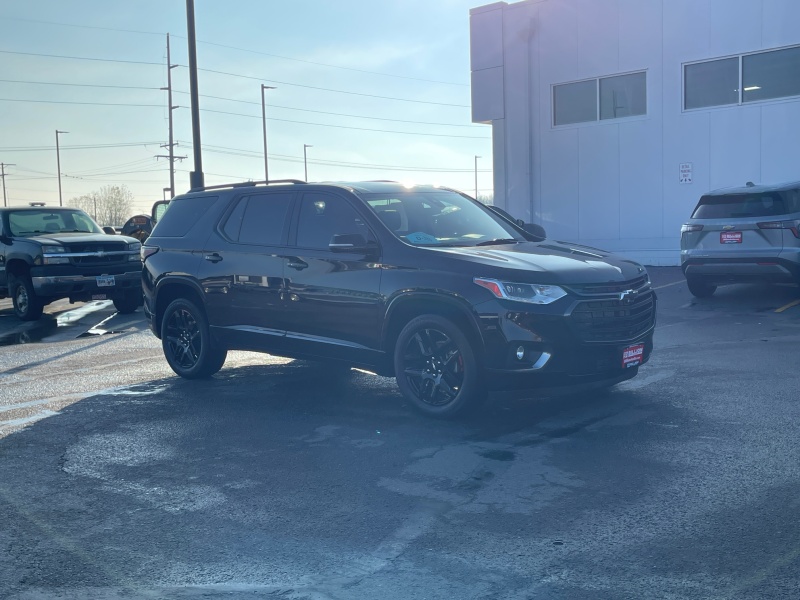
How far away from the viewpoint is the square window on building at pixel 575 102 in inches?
866

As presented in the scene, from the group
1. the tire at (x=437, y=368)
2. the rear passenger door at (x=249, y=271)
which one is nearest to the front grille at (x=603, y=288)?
the tire at (x=437, y=368)

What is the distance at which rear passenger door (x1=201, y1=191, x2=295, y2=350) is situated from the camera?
312 inches

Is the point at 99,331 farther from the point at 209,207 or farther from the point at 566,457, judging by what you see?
the point at 566,457

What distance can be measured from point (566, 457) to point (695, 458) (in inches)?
31.5

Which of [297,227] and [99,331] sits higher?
[297,227]

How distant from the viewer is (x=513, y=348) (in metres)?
6.30

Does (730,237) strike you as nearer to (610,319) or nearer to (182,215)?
(610,319)

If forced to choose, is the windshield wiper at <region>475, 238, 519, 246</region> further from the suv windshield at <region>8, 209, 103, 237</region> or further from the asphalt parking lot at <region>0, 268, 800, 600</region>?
the suv windshield at <region>8, 209, 103, 237</region>

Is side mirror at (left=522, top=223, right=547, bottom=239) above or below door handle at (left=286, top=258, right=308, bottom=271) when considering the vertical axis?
above

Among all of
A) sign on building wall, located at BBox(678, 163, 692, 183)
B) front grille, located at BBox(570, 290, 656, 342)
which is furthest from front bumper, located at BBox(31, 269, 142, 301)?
sign on building wall, located at BBox(678, 163, 692, 183)

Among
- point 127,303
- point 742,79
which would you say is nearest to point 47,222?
point 127,303

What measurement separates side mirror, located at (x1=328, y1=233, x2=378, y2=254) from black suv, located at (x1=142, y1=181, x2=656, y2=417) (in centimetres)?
1

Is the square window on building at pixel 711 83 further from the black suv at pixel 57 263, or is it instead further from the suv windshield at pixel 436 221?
the suv windshield at pixel 436 221

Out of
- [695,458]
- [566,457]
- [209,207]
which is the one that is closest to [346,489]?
[566,457]
